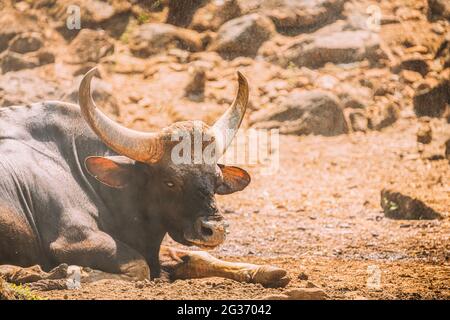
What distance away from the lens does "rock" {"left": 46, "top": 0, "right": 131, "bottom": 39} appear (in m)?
15.2

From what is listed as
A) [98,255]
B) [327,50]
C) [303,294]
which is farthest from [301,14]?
[303,294]

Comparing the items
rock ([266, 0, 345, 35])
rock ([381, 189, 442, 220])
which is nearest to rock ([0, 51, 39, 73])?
rock ([266, 0, 345, 35])

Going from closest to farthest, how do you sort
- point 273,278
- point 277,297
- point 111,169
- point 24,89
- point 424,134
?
point 277,297 < point 273,278 < point 111,169 < point 424,134 < point 24,89

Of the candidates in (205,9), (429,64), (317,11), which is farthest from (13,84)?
(429,64)

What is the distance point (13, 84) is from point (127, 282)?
26.5ft

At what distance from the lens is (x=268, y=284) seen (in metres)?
6.70

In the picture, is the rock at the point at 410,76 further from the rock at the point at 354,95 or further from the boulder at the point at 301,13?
the boulder at the point at 301,13

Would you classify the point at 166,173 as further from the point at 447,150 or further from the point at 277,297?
the point at 447,150

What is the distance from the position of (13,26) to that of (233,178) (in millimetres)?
8765

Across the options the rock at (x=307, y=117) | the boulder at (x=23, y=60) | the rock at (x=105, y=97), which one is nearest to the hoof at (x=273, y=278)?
the rock at (x=105, y=97)

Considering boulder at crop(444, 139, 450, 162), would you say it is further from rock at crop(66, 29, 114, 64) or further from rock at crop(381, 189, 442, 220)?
rock at crop(66, 29, 114, 64)

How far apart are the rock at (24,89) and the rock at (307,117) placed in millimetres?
3051

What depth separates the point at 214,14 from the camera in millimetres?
15633

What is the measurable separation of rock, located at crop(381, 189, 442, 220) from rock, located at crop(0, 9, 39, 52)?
7.16 meters
